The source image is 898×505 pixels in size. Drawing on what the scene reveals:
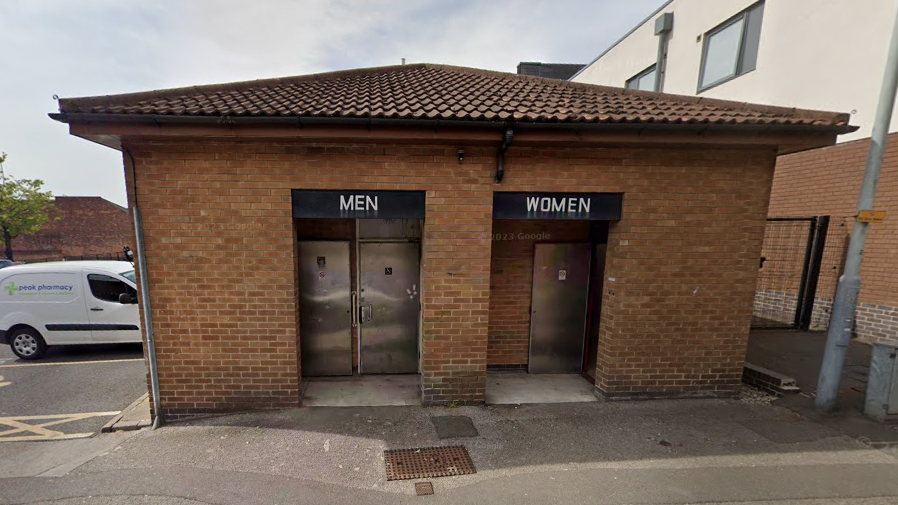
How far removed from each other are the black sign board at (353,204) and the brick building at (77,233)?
30.0 metres

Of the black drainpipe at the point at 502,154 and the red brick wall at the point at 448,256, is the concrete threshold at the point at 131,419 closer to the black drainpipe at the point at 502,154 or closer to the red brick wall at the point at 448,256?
the red brick wall at the point at 448,256

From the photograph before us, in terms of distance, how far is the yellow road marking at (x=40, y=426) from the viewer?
397 cm

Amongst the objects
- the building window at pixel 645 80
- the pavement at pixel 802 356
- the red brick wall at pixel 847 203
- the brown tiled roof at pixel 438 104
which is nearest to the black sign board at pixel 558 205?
the brown tiled roof at pixel 438 104

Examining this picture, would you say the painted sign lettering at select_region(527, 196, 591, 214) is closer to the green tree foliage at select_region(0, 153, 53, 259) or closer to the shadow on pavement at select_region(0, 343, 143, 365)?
the shadow on pavement at select_region(0, 343, 143, 365)

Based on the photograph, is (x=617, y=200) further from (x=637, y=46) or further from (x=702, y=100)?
(x=637, y=46)

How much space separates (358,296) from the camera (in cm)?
523

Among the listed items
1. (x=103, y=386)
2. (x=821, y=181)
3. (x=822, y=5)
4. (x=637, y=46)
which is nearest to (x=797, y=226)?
(x=821, y=181)

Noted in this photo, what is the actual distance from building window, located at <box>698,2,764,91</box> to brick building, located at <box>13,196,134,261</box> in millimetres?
34376

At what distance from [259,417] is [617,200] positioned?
4.90 m

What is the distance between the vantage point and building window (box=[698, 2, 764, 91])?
8.26 m

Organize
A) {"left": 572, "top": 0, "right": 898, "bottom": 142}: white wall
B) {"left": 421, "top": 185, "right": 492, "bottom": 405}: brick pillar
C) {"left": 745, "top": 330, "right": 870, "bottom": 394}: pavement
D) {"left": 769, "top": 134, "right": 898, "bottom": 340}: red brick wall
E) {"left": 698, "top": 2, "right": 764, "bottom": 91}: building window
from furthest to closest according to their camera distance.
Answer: {"left": 698, "top": 2, "right": 764, "bottom": 91}: building window
{"left": 769, "top": 134, "right": 898, "bottom": 340}: red brick wall
{"left": 572, "top": 0, "right": 898, "bottom": 142}: white wall
{"left": 745, "top": 330, "right": 870, "bottom": 394}: pavement
{"left": 421, "top": 185, "right": 492, "bottom": 405}: brick pillar

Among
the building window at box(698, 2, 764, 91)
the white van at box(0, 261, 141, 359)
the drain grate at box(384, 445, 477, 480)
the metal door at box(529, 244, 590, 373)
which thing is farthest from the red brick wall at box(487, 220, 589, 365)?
the building window at box(698, 2, 764, 91)

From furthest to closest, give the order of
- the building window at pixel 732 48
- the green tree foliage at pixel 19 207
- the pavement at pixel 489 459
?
the green tree foliage at pixel 19 207, the building window at pixel 732 48, the pavement at pixel 489 459

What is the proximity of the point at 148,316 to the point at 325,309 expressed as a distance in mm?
1980
